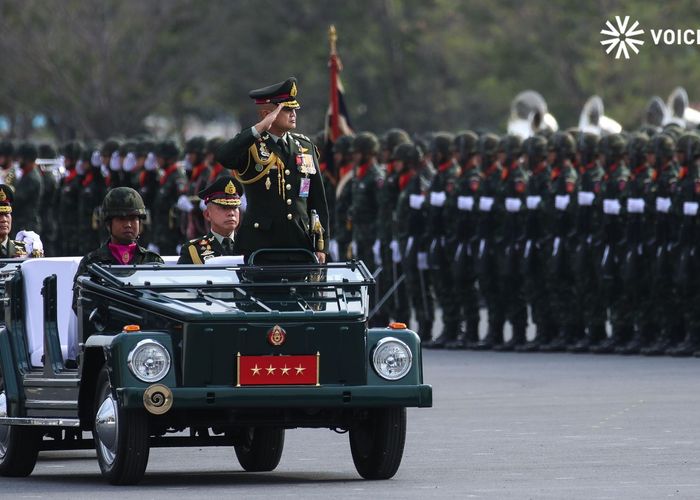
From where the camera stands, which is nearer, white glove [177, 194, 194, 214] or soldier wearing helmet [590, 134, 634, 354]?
soldier wearing helmet [590, 134, 634, 354]

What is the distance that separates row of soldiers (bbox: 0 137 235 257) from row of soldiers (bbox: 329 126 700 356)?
8.02ft

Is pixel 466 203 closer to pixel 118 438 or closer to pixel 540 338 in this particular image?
pixel 540 338

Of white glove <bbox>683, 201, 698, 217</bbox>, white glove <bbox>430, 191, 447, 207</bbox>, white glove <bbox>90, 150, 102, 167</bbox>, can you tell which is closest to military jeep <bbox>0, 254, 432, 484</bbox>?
white glove <bbox>683, 201, 698, 217</bbox>

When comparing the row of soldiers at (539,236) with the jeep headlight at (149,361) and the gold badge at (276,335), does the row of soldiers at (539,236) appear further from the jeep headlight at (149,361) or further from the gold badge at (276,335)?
the jeep headlight at (149,361)

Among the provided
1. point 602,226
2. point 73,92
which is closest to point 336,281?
point 602,226

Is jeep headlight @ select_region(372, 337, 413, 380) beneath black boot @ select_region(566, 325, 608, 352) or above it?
above

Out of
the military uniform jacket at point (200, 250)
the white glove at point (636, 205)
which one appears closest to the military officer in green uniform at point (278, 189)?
the military uniform jacket at point (200, 250)

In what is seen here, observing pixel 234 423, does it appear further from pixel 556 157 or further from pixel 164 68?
pixel 164 68

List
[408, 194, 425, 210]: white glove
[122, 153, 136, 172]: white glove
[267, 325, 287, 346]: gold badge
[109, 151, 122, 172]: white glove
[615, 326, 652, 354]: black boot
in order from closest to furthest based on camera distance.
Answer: [267, 325, 287, 346]: gold badge, [615, 326, 652, 354]: black boot, [408, 194, 425, 210]: white glove, [122, 153, 136, 172]: white glove, [109, 151, 122, 172]: white glove

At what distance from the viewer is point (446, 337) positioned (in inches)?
983

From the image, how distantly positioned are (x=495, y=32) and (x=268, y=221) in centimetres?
5270

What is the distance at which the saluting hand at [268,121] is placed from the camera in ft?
43.6

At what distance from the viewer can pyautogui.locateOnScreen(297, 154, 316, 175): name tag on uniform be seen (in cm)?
1362

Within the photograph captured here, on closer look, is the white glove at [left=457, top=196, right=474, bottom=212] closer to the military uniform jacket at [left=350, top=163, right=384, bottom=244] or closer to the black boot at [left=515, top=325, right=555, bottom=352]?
the black boot at [left=515, top=325, right=555, bottom=352]
